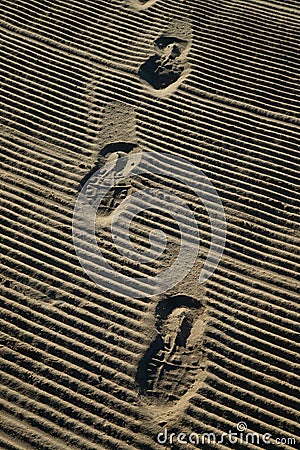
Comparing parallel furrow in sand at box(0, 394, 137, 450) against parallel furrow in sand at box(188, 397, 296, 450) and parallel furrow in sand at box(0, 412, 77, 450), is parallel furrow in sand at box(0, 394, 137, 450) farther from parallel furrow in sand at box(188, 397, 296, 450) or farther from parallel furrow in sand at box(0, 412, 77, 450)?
parallel furrow in sand at box(188, 397, 296, 450)

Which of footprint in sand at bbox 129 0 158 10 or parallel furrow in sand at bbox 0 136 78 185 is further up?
footprint in sand at bbox 129 0 158 10

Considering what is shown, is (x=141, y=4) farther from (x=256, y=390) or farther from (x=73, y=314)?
(x=256, y=390)

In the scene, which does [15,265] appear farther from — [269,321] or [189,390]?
[269,321]

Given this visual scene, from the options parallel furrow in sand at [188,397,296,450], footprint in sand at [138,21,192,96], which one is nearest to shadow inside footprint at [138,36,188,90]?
footprint in sand at [138,21,192,96]

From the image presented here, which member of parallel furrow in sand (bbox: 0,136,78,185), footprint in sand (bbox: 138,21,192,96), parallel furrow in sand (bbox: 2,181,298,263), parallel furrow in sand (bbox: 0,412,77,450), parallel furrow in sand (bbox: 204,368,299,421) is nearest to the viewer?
parallel furrow in sand (bbox: 0,412,77,450)

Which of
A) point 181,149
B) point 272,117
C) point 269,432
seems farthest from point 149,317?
point 272,117
